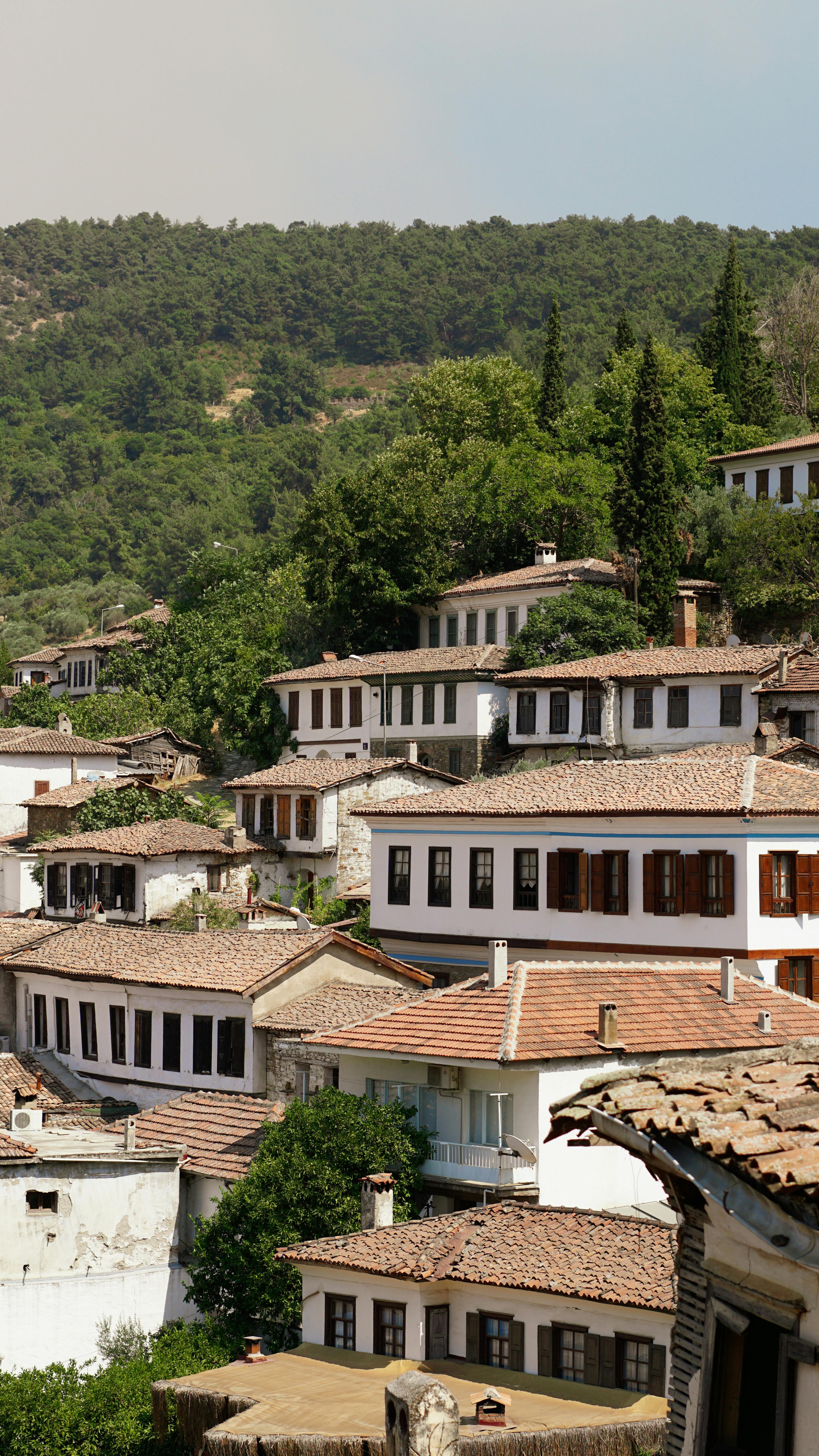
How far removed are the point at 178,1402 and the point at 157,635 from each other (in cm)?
5985

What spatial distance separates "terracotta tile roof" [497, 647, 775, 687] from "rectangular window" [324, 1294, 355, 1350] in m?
27.4

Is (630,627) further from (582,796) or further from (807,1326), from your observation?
(807,1326)

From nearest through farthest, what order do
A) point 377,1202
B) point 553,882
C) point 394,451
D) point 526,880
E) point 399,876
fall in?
point 377,1202, point 553,882, point 526,880, point 399,876, point 394,451

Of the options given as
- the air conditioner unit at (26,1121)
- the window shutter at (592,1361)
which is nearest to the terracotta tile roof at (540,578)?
the air conditioner unit at (26,1121)

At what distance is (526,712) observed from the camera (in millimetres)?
50906

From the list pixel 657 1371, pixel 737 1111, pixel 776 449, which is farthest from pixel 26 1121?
pixel 776 449

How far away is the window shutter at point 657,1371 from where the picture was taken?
59.8 ft

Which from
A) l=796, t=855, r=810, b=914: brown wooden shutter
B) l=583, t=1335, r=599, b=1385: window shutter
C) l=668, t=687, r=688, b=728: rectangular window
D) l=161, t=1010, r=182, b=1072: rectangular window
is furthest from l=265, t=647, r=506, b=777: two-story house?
l=583, t=1335, r=599, b=1385: window shutter

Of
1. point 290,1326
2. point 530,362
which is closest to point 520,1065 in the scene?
point 290,1326

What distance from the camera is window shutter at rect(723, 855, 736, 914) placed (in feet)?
105

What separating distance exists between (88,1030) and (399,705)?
22719 millimetres

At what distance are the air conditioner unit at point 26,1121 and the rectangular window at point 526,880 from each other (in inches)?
444

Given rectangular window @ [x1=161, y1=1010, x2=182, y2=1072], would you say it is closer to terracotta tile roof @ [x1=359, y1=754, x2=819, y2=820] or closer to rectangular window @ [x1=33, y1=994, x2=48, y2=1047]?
rectangular window @ [x1=33, y1=994, x2=48, y2=1047]

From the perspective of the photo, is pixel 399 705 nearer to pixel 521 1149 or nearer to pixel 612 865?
pixel 612 865
